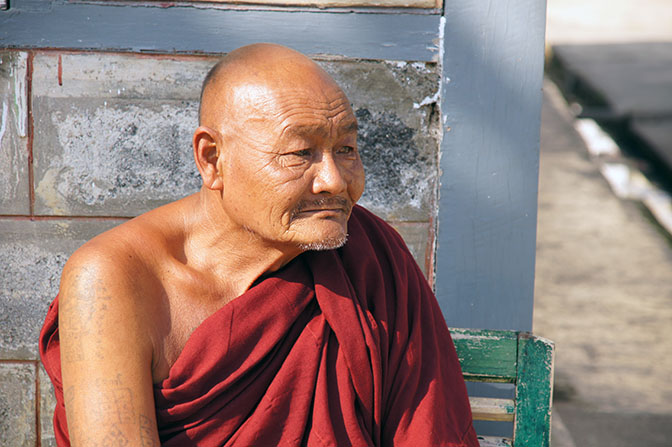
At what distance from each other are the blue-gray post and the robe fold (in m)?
0.87

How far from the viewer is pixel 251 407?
6.38ft

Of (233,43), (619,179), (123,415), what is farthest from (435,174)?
(619,179)

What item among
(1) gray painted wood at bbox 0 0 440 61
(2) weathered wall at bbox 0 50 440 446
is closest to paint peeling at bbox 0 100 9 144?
(2) weathered wall at bbox 0 50 440 446

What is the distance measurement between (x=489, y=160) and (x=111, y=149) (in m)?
1.32

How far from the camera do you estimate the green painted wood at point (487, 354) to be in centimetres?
231

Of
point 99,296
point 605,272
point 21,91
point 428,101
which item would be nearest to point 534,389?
point 428,101

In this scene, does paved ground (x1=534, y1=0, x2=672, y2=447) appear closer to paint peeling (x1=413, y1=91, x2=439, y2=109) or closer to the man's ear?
paint peeling (x1=413, y1=91, x2=439, y2=109)

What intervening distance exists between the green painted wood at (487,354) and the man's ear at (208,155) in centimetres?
85

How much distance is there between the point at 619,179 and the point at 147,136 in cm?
597

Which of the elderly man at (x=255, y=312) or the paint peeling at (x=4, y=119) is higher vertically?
the paint peeling at (x=4, y=119)

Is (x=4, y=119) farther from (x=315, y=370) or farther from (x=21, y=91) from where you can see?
(x=315, y=370)

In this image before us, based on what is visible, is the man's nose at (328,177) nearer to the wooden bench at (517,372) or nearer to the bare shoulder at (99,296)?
the bare shoulder at (99,296)

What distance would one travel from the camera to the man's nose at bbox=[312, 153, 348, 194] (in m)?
1.86

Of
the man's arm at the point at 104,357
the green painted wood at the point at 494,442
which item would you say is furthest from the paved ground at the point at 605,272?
the man's arm at the point at 104,357
